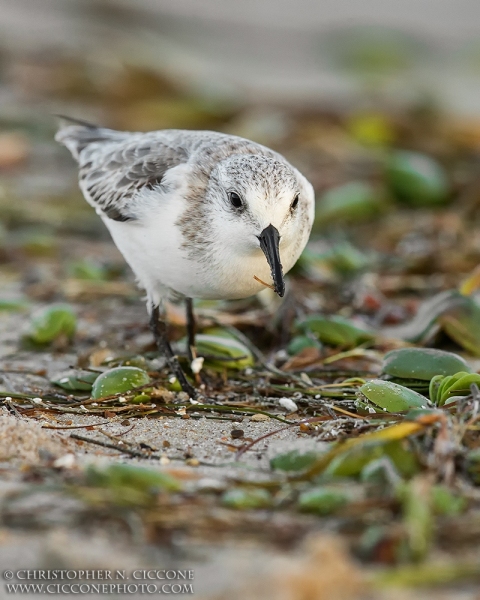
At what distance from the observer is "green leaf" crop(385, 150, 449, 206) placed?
290 inches

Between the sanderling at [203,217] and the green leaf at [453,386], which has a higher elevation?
the sanderling at [203,217]

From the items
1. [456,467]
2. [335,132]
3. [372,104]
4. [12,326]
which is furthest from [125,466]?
[372,104]

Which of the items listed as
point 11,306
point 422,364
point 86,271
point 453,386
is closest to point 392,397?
point 453,386

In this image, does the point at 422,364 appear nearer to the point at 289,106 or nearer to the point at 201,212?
the point at 201,212

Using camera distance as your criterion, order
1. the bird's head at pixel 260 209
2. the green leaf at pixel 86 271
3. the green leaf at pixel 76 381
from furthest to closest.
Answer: the green leaf at pixel 86 271 → the green leaf at pixel 76 381 → the bird's head at pixel 260 209

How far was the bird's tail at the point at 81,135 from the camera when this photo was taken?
5.80 m

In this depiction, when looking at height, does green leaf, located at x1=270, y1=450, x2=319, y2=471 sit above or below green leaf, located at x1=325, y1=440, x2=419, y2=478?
below

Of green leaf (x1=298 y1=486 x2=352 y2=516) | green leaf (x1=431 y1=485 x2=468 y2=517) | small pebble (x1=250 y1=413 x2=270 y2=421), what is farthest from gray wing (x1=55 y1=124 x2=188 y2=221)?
green leaf (x1=431 y1=485 x2=468 y2=517)

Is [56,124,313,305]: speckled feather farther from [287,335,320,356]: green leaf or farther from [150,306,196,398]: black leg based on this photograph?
[287,335,320,356]: green leaf

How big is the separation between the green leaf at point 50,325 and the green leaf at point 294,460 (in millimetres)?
2031

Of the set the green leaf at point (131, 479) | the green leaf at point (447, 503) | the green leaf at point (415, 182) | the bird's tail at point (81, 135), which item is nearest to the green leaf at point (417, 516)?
the green leaf at point (447, 503)

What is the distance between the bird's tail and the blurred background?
0.84 m

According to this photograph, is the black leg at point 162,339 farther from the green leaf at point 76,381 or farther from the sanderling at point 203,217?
the green leaf at point 76,381

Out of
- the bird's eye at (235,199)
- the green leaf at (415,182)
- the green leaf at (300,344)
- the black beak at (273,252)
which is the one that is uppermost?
the bird's eye at (235,199)
